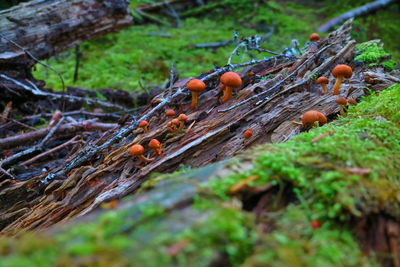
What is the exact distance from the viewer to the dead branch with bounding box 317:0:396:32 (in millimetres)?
10680

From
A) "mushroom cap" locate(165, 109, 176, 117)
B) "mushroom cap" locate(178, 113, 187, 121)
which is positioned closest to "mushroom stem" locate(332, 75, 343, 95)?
"mushroom cap" locate(178, 113, 187, 121)

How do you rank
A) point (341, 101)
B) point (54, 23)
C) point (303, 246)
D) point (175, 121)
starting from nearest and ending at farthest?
point (303, 246)
point (341, 101)
point (175, 121)
point (54, 23)

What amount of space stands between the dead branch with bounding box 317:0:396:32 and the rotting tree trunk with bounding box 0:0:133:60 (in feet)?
23.5

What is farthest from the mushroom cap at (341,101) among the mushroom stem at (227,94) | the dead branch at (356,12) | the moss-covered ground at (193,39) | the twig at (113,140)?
the dead branch at (356,12)

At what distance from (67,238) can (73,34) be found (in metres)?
5.88

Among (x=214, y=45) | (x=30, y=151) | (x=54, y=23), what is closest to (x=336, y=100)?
(x=30, y=151)

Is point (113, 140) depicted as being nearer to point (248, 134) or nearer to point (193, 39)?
point (248, 134)

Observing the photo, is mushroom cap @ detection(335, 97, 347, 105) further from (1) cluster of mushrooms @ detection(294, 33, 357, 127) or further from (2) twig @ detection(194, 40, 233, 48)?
(2) twig @ detection(194, 40, 233, 48)

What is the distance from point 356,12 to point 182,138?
35.4 feet

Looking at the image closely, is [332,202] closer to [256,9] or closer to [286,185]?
[286,185]

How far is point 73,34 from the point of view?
618cm

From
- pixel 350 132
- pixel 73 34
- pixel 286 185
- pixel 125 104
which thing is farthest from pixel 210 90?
pixel 73 34

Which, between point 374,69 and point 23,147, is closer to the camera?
point 374,69

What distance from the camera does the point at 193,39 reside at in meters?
10.8
